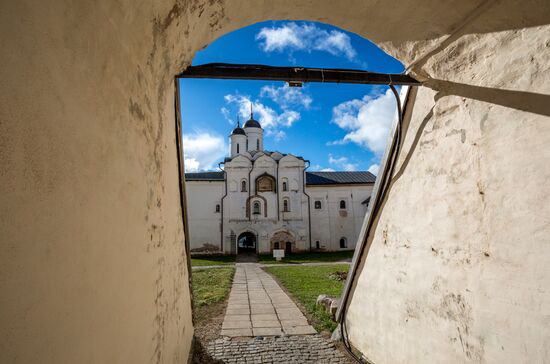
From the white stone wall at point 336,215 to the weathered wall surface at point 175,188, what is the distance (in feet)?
87.3

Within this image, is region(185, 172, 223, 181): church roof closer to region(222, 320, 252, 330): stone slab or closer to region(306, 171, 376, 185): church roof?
region(306, 171, 376, 185): church roof

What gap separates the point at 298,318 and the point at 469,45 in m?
6.04

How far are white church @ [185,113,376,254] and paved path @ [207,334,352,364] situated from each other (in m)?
24.1

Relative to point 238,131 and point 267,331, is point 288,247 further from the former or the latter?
point 267,331

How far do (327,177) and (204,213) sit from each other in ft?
43.5

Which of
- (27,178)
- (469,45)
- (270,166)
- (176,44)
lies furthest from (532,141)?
(270,166)

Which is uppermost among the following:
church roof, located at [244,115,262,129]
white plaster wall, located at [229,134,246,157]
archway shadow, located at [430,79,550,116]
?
church roof, located at [244,115,262,129]

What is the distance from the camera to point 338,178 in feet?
111

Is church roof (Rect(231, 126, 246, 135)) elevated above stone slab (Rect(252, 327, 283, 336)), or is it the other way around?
church roof (Rect(231, 126, 246, 135))

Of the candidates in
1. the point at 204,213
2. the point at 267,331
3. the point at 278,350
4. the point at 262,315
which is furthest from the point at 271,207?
the point at 278,350

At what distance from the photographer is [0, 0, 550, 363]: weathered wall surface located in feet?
3.21

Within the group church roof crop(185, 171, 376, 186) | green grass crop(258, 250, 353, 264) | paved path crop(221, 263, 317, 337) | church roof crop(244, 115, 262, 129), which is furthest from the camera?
church roof crop(244, 115, 262, 129)

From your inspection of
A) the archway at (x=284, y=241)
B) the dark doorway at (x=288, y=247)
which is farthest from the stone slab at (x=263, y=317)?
the dark doorway at (x=288, y=247)

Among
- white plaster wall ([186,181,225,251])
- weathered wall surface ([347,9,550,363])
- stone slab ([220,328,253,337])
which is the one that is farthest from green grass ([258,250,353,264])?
weathered wall surface ([347,9,550,363])
